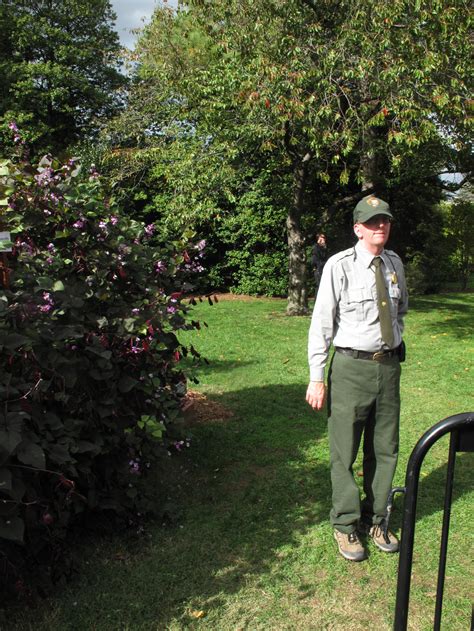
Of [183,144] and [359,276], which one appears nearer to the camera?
[359,276]

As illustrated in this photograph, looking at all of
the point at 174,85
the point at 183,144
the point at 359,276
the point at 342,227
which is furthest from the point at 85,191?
the point at 342,227

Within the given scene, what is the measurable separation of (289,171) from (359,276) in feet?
38.6

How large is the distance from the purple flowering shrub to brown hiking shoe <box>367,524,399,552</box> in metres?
1.42

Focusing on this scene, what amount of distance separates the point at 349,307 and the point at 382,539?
1408 millimetres

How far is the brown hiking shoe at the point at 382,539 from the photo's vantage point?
334 cm

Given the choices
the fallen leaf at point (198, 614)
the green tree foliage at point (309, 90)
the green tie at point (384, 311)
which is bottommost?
the fallen leaf at point (198, 614)

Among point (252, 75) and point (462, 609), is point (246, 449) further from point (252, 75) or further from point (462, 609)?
point (252, 75)

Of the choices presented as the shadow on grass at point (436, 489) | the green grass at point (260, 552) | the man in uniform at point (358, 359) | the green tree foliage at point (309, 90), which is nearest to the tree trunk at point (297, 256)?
the green tree foliage at point (309, 90)

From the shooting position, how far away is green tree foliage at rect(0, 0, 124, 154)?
2241 cm

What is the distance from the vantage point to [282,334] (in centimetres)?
1078

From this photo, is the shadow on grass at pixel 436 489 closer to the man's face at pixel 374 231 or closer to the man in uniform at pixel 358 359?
the man in uniform at pixel 358 359

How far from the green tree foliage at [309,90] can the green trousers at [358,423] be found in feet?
20.2

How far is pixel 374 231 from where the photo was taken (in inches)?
128

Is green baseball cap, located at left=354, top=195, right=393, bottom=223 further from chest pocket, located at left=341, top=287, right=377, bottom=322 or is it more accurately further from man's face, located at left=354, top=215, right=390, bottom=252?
chest pocket, located at left=341, top=287, right=377, bottom=322
